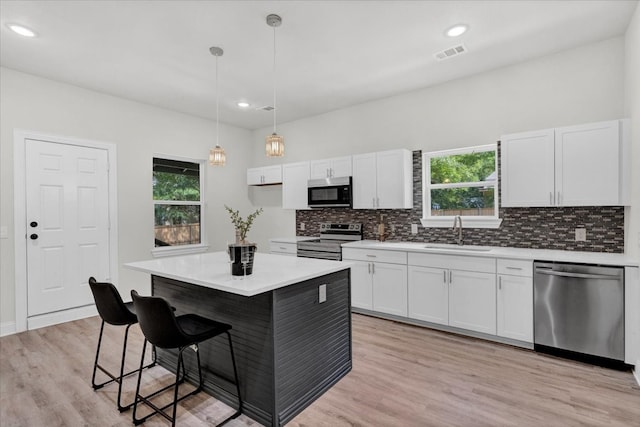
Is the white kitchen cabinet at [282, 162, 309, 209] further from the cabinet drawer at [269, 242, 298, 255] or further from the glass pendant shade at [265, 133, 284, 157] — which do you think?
the glass pendant shade at [265, 133, 284, 157]

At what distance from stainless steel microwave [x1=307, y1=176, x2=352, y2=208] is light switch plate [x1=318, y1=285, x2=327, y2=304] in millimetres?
2214

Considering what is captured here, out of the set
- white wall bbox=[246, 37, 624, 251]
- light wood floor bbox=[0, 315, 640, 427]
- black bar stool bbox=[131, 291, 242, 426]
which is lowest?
light wood floor bbox=[0, 315, 640, 427]

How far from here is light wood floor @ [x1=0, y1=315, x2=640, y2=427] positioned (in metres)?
2.07

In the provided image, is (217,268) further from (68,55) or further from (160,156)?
(160,156)

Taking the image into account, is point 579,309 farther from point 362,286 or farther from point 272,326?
point 272,326

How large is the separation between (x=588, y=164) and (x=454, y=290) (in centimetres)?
167

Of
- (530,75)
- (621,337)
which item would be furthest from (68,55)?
(621,337)

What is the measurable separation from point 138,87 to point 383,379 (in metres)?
4.32

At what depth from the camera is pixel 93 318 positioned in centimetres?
411

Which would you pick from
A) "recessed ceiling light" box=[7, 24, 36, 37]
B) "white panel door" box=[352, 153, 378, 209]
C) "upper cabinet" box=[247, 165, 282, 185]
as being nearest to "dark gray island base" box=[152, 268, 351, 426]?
"white panel door" box=[352, 153, 378, 209]

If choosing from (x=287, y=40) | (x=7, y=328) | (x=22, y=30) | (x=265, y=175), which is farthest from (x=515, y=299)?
(x=7, y=328)

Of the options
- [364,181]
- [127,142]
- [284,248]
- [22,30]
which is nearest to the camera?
[22,30]

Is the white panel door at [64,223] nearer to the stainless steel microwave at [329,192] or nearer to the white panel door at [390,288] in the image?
the stainless steel microwave at [329,192]

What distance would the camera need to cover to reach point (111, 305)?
222 centimetres
